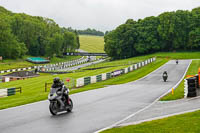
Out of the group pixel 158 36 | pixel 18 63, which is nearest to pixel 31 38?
pixel 18 63

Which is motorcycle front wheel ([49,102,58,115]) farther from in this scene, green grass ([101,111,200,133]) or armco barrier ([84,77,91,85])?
armco barrier ([84,77,91,85])

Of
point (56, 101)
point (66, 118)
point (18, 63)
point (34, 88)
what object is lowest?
point (34, 88)

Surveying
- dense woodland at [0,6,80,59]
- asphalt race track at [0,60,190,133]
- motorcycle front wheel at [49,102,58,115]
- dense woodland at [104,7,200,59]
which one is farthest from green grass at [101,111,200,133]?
dense woodland at [0,6,80,59]

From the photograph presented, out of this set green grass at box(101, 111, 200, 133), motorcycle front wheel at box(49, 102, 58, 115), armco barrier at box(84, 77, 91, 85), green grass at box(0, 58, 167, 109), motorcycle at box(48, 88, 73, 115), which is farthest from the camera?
armco barrier at box(84, 77, 91, 85)

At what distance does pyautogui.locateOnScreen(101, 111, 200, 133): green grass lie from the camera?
939cm

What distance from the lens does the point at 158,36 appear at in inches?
4102

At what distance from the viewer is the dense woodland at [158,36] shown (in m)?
99.2

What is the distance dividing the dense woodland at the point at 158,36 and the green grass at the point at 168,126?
87.0 m

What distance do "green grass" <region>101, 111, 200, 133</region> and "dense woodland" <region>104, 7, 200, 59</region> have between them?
87.0 metres

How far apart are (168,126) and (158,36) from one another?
3816 inches

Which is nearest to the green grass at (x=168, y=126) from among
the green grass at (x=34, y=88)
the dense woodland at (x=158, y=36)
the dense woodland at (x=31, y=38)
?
the green grass at (x=34, y=88)

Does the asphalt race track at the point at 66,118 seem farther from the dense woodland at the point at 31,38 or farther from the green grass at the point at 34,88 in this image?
the dense woodland at the point at 31,38

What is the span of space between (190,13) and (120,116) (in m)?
97.9

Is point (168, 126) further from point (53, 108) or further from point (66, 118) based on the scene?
point (53, 108)
